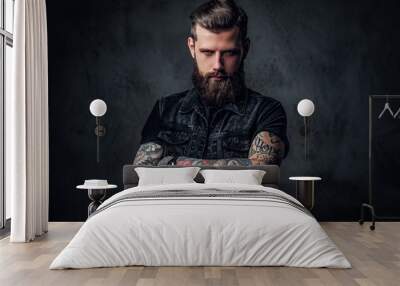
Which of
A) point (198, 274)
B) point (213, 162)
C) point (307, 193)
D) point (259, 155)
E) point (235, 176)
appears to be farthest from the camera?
point (259, 155)

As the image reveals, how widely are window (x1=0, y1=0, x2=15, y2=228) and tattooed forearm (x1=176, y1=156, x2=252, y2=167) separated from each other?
2275 millimetres

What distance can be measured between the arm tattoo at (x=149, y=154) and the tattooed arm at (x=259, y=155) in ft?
1.02

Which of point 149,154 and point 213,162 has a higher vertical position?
point 149,154

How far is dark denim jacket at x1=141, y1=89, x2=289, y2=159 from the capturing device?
818cm

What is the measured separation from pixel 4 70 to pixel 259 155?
3.52 metres

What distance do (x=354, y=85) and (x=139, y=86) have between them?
119 inches

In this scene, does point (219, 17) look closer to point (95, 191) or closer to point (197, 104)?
point (197, 104)

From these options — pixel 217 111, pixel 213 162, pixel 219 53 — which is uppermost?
pixel 219 53

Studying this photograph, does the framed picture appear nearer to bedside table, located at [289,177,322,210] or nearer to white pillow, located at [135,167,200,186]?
bedside table, located at [289,177,322,210]

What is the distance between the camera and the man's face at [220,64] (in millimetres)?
8344

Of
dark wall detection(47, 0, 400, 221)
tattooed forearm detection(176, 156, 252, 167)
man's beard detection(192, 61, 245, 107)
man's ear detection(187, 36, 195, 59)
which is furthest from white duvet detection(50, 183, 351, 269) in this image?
man's ear detection(187, 36, 195, 59)

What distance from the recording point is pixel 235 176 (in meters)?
7.50

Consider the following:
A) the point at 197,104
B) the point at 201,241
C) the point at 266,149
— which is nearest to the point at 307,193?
the point at 266,149

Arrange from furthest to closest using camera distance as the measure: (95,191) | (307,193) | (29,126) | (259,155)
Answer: (259,155), (307,193), (95,191), (29,126)
